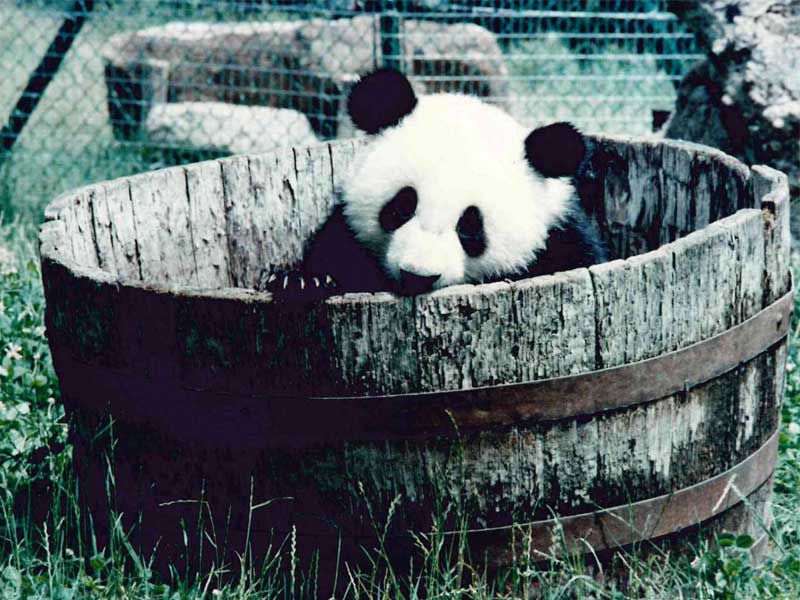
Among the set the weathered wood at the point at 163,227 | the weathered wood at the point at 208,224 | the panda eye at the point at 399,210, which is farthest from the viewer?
the weathered wood at the point at 208,224

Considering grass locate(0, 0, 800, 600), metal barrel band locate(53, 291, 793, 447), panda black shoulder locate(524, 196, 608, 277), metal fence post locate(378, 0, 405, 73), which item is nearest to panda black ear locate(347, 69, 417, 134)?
panda black shoulder locate(524, 196, 608, 277)

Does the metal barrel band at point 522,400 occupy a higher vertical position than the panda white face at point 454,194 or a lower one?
lower

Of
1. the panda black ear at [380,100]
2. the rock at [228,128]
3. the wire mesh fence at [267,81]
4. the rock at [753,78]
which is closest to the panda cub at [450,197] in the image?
the panda black ear at [380,100]

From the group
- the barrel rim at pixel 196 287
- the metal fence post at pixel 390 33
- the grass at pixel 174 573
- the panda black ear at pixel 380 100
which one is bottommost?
the grass at pixel 174 573

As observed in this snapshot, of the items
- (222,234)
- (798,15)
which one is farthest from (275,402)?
(798,15)

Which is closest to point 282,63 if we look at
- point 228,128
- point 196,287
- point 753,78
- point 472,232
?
point 228,128

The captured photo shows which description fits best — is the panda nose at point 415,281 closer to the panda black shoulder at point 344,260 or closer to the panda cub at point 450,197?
the panda cub at point 450,197

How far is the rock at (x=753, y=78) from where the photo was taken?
4.86m

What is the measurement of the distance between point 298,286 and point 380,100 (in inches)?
31.9

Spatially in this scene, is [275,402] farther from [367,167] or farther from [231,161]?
[231,161]

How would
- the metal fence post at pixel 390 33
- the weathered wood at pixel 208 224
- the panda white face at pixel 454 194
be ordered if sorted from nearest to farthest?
the panda white face at pixel 454 194
the weathered wood at pixel 208 224
the metal fence post at pixel 390 33

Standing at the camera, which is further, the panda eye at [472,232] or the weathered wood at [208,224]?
the weathered wood at [208,224]

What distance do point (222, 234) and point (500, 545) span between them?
1.83m

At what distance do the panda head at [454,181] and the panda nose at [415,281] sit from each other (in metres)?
0.30
